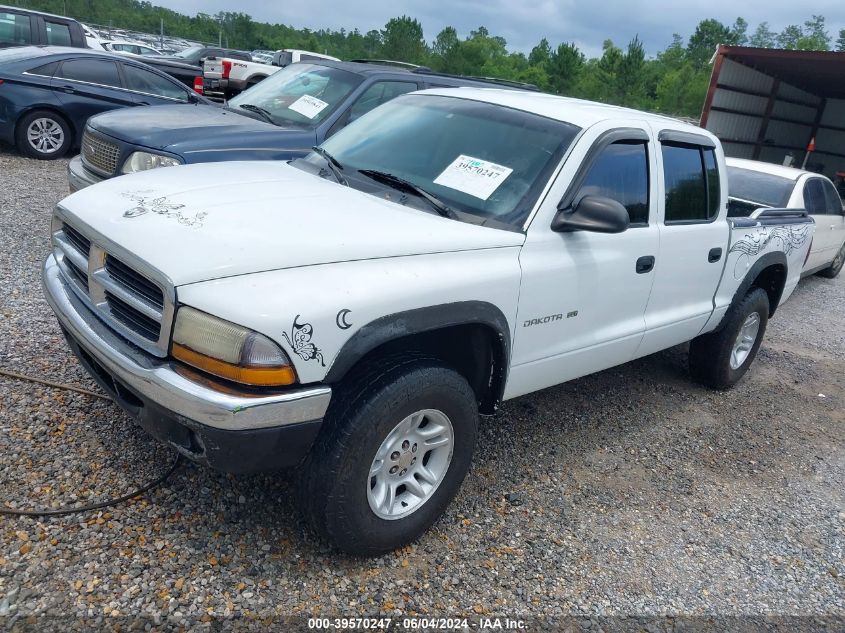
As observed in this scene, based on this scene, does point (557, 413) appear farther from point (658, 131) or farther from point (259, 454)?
point (259, 454)

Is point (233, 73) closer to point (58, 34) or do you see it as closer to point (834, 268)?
point (58, 34)

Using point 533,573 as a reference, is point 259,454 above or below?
above

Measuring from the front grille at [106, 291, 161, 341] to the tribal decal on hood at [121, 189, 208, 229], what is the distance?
A: 1.18 ft

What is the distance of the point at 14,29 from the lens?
11.8 meters

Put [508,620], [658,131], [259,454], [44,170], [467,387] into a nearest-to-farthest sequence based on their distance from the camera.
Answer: [259,454], [508,620], [467,387], [658,131], [44,170]

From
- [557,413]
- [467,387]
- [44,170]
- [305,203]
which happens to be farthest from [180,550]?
[44,170]

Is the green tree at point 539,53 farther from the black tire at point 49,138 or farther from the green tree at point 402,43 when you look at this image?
the black tire at point 49,138

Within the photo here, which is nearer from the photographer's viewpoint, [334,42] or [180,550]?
[180,550]

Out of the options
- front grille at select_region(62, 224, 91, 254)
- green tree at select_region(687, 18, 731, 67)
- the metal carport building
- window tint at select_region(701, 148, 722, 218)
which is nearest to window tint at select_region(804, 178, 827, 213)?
window tint at select_region(701, 148, 722, 218)

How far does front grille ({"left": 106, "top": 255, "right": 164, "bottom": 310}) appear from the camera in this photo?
244 centimetres

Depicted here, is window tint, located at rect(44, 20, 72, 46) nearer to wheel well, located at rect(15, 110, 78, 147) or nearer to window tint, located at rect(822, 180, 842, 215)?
wheel well, located at rect(15, 110, 78, 147)

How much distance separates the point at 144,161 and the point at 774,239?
4.68 metres

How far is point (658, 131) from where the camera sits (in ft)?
13.0

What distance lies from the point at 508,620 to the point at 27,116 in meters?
9.18
